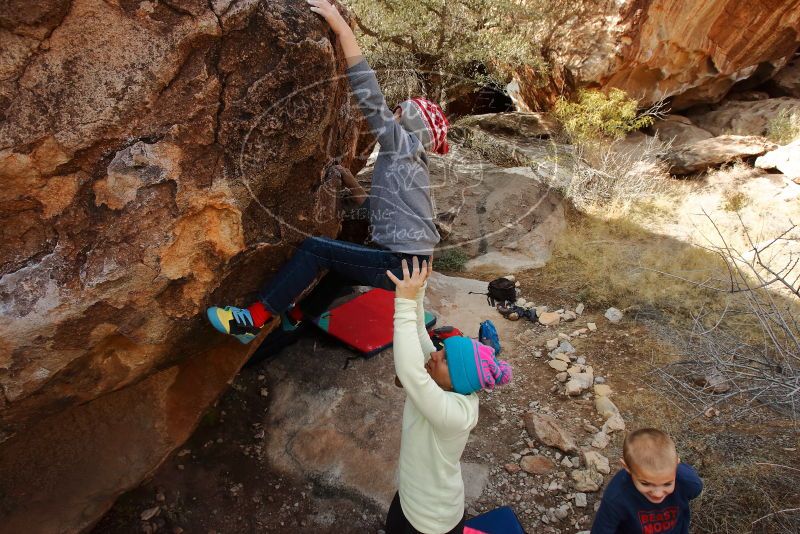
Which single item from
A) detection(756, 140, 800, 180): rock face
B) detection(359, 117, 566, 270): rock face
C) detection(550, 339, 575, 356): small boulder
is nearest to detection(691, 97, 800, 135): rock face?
detection(756, 140, 800, 180): rock face

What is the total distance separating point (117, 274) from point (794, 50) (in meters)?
10.6

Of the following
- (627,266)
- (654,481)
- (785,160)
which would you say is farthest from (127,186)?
(785,160)

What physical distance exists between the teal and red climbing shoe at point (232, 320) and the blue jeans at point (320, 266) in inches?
4.4

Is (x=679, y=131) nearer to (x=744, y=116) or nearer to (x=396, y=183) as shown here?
(x=744, y=116)

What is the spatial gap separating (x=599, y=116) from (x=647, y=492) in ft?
21.4

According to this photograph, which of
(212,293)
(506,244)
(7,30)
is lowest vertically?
(506,244)

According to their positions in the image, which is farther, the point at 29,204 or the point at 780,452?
the point at 780,452

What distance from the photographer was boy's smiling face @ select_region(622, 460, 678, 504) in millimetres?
1703

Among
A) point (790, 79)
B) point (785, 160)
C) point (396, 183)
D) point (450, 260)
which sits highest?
point (396, 183)

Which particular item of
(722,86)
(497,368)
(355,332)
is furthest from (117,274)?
(722,86)

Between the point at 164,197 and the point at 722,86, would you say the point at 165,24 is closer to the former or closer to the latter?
the point at 164,197

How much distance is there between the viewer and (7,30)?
5.09 feet

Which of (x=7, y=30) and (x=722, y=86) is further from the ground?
(x=7, y=30)

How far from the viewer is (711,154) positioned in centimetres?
739
